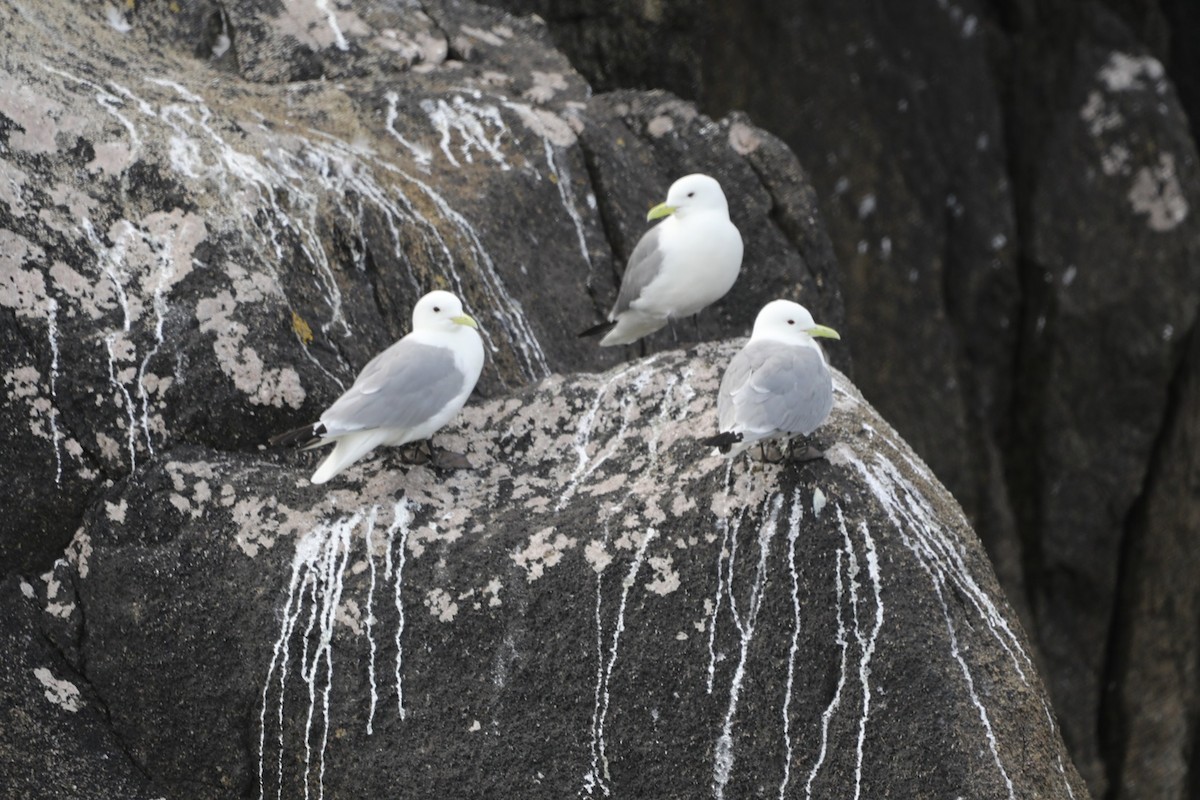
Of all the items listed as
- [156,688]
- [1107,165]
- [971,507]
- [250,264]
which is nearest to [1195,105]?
[1107,165]

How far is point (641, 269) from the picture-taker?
539 cm

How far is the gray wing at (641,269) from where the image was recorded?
5340 mm

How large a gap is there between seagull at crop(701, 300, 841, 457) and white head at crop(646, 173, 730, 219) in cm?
151

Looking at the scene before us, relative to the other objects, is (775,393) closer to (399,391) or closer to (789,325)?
(789,325)

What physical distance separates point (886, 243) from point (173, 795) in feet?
24.7

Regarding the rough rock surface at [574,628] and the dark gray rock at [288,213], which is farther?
the dark gray rock at [288,213]

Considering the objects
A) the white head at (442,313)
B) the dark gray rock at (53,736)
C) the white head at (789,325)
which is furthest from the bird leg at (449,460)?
the dark gray rock at (53,736)

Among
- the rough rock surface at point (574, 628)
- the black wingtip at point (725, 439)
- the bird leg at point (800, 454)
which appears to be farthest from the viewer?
the bird leg at point (800, 454)

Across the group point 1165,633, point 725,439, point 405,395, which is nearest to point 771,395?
point 725,439

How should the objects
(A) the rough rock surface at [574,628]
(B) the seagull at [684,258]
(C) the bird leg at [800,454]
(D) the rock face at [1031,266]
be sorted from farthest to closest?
(D) the rock face at [1031,266], (B) the seagull at [684,258], (C) the bird leg at [800,454], (A) the rough rock surface at [574,628]

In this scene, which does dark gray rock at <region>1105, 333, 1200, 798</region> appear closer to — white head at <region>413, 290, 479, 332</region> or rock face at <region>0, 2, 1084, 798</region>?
rock face at <region>0, 2, 1084, 798</region>

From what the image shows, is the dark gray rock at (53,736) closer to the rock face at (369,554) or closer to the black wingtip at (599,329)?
the rock face at (369,554)

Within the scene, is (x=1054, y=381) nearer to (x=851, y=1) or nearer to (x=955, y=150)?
(x=955, y=150)

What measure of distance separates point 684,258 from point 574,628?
194 centimetres
